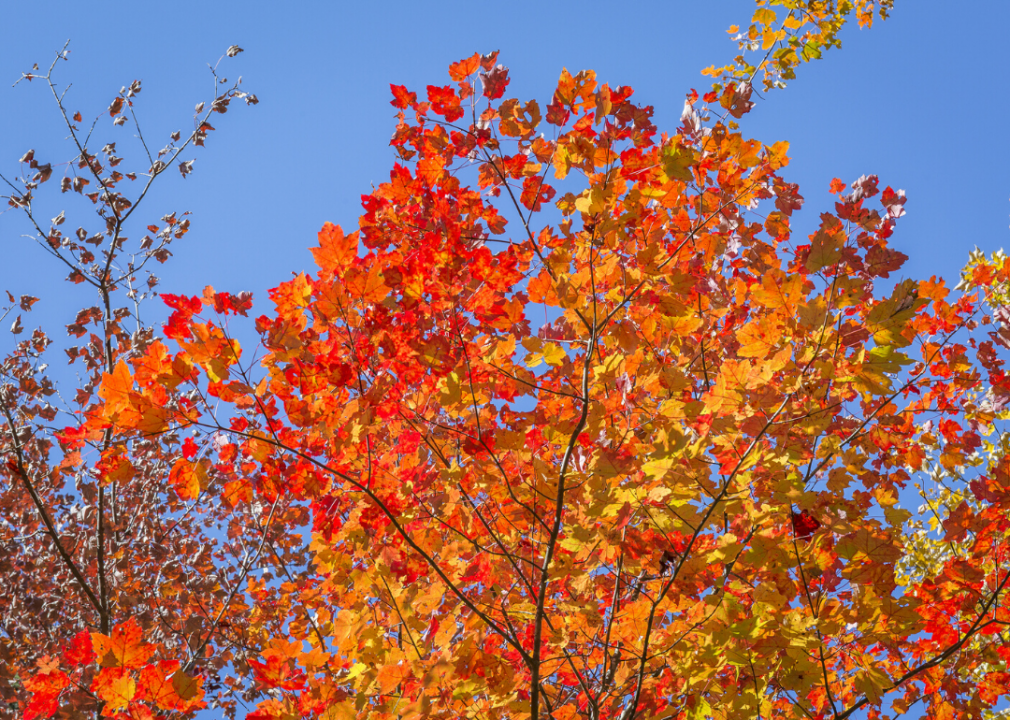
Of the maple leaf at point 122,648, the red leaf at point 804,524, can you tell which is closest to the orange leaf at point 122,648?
the maple leaf at point 122,648

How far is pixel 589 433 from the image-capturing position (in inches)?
91.5

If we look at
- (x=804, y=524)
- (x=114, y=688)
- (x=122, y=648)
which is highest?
(x=804, y=524)

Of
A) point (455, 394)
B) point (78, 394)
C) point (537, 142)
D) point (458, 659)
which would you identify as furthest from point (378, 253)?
point (78, 394)

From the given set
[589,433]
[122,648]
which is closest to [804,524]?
[589,433]

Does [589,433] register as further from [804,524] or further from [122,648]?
[122,648]

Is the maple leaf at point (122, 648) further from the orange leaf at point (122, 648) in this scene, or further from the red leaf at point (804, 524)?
the red leaf at point (804, 524)

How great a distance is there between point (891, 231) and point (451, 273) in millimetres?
2021

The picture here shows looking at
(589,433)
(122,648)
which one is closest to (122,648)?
(122,648)

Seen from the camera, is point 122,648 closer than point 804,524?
Yes

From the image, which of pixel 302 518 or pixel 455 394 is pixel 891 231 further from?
pixel 302 518

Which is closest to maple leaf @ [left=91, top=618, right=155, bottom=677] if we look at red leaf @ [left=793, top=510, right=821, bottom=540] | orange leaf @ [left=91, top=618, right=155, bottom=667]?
orange leaf @ [left=91, top=618, right=155, bottom=667]

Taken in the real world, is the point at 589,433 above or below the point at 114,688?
above

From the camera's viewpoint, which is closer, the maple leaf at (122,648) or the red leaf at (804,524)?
the maple leaf at (122,648)

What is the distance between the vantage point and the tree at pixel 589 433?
2186 millimetres
